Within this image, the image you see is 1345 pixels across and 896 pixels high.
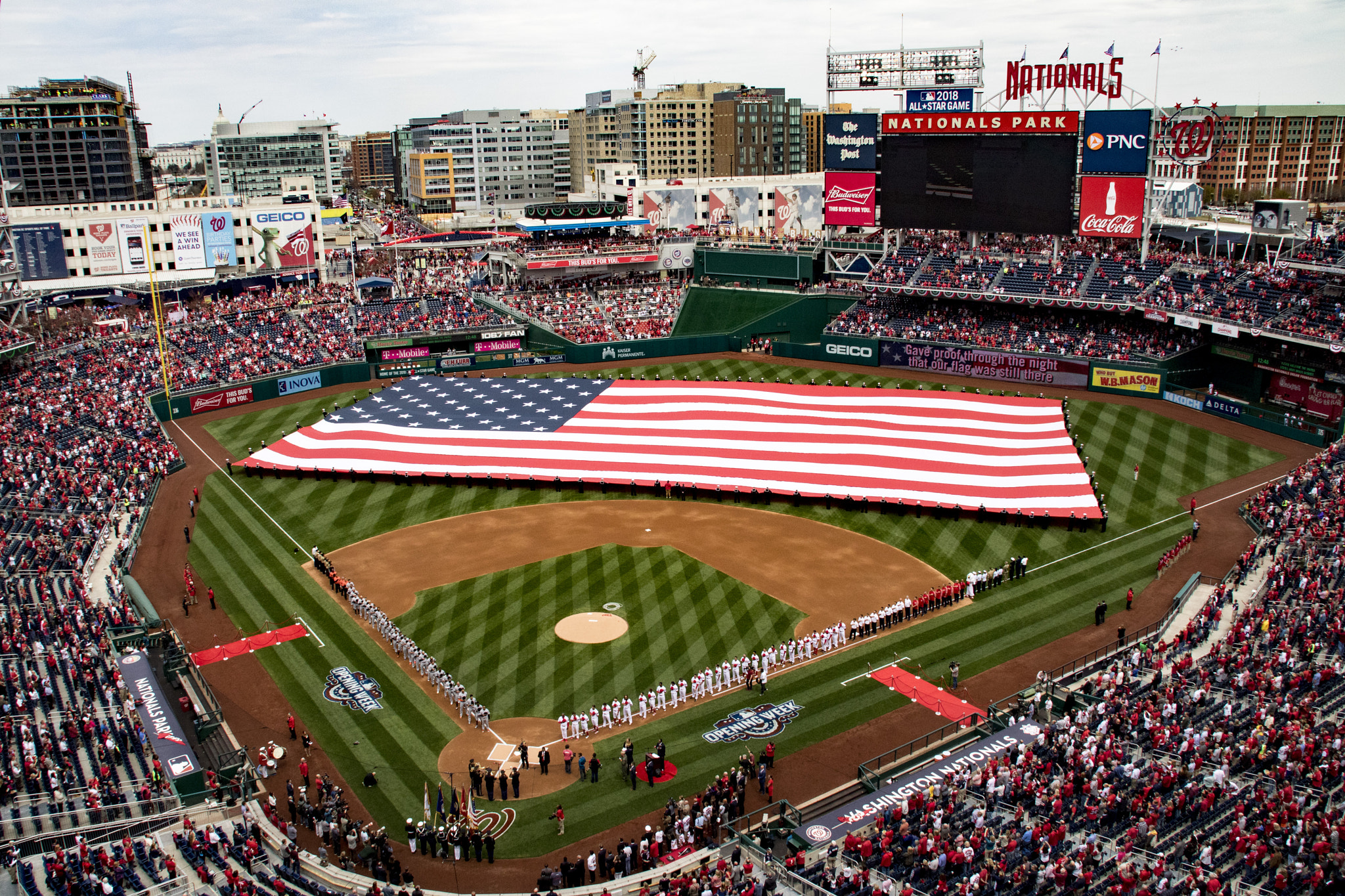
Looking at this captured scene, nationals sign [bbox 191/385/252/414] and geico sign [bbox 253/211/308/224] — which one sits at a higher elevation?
geico sign [bbox 253/211/308/224]

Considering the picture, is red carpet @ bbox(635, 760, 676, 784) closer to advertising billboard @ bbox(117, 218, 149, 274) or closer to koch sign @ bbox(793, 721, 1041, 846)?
koch sign @ bbox(793, 721, 1041, 846)

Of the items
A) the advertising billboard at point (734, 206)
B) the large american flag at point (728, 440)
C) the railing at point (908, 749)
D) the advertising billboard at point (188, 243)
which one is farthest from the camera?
the advertising billboard at point (734, 206)

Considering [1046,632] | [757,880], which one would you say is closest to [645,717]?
[757,880]

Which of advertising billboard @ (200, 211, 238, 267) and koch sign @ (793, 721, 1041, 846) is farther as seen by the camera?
advertising billboard @ (200, 211, 238, 267)

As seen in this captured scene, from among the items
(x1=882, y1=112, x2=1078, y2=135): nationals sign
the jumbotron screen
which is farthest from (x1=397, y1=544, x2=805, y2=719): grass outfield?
(x1=882, y1=112, x2=1078, y2=135): nationals sign

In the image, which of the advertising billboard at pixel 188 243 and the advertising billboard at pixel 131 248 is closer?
the advertising billboard at pixel 131 248

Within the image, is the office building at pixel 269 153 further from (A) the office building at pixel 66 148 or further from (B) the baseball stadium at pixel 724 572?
(B) the baseball stadium at pixel 724 572

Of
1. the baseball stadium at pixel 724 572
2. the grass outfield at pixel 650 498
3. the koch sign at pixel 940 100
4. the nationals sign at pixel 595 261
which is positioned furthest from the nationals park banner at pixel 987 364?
the nationals sign at pixel 595 261
